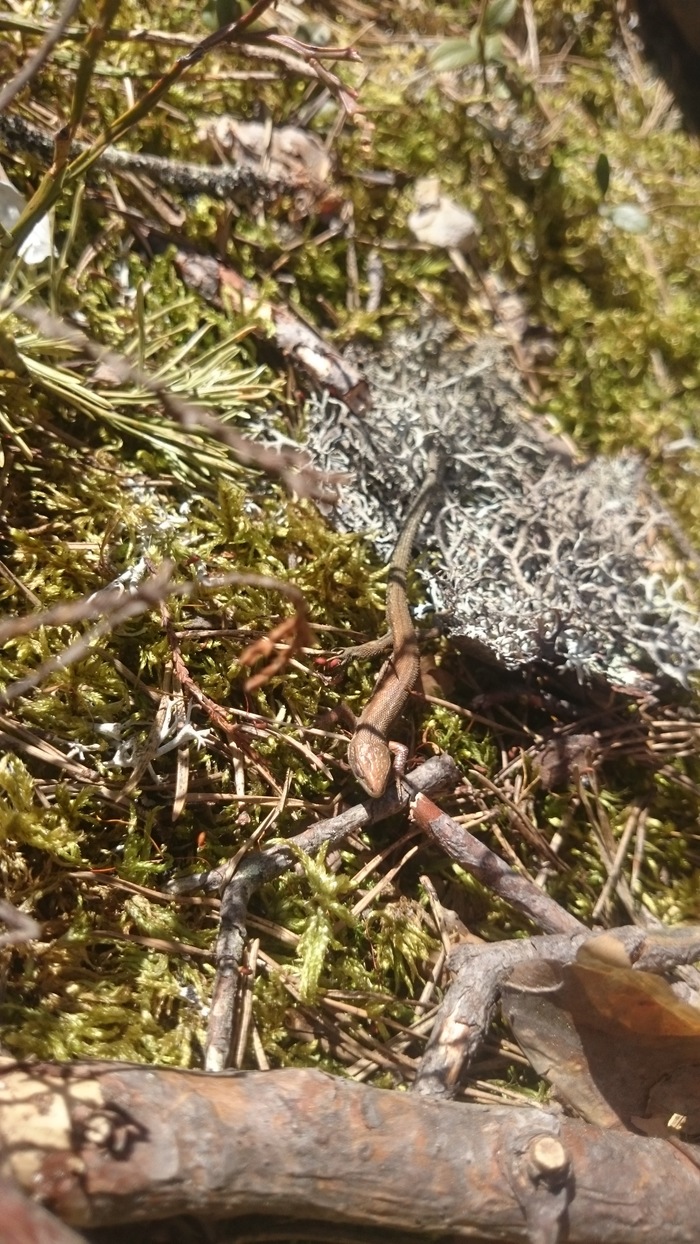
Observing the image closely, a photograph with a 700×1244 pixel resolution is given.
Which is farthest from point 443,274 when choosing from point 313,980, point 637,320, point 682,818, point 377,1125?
point 377,1125

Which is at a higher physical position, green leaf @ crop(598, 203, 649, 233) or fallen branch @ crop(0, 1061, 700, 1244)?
green leaf @ crop(598, 203, 649, 233)

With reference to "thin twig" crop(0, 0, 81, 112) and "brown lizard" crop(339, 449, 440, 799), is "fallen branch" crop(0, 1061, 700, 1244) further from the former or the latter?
"thin twig" crop(0, 0, 81, 112)

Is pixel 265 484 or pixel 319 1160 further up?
pixel 265 484

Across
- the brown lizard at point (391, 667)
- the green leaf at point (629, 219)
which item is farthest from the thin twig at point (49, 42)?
the green leaf at point (629, 219)

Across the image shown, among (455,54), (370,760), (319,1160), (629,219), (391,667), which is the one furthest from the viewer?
(629,219)

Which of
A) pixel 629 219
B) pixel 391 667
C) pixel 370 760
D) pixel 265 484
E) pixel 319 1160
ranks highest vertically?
pixel 629 219

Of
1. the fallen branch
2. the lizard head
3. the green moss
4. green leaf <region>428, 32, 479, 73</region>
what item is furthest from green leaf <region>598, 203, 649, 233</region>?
the fallen branch

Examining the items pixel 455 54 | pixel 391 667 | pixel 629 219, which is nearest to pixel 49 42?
pixel 391 667

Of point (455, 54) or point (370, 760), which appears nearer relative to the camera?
Result: point (370, 760)

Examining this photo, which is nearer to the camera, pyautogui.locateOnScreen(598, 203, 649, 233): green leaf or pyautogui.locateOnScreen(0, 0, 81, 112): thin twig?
pyautogui.locateOnScreen(0, 0, 81, 112): thin twig

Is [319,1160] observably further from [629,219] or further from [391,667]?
[629,219]
